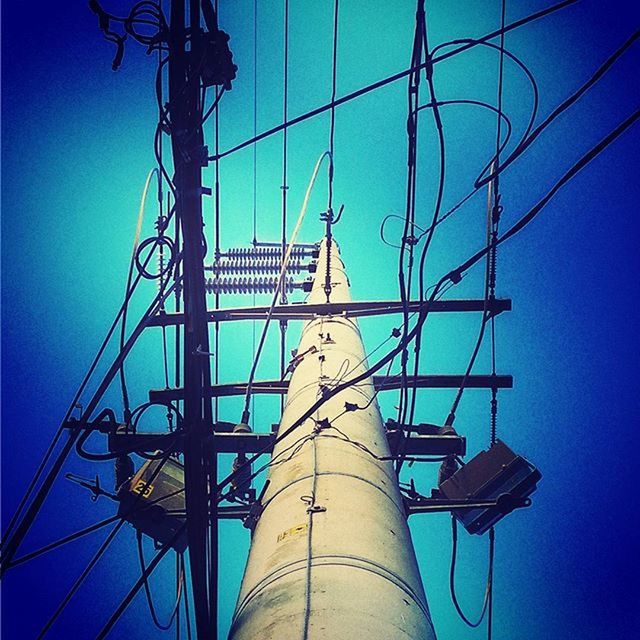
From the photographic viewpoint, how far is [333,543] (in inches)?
134

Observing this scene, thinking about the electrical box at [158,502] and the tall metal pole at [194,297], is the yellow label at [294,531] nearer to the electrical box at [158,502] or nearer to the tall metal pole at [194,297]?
the tall metal pole at [194,297]

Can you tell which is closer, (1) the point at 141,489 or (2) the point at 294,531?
(2) the point at 294,531

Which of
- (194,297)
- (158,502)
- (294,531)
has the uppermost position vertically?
(194,297)

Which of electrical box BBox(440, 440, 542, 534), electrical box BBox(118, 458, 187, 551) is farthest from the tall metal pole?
electrical box BBox(440, 440, 542, 534)

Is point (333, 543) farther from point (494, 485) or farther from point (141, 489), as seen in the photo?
point (141, 489)

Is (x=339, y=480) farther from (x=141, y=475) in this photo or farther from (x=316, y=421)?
(x=141, y=475)

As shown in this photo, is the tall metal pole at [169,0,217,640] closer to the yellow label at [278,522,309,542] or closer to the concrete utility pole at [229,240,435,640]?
the concrete utility pole at [229,240,435,640]

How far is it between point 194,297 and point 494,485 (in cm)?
385

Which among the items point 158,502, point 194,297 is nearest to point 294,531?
point 194,297

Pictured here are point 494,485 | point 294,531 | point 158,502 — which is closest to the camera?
point 294,531

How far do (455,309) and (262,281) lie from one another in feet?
15.2

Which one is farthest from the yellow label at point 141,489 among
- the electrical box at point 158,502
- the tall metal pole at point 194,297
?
the tall metal pole at point 194,297

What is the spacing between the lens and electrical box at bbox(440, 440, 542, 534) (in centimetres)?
592

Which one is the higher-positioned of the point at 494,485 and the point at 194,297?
the point at 194,297
